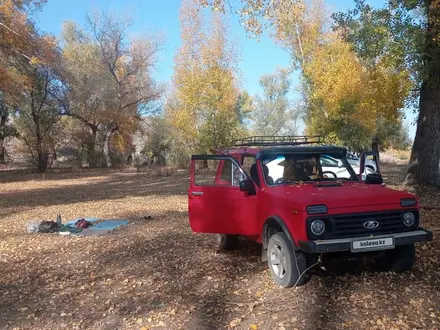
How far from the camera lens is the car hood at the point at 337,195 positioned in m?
4.93

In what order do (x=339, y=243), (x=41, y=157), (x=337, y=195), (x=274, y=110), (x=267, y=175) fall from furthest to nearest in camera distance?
(x=274, y=110) → (x=41, y=157) → (x=267, y=175) → (x=337, y=195) → (x=339, y=243)

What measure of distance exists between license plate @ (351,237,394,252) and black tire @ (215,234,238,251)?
8.38 feet

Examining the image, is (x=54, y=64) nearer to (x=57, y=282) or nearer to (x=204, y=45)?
(x=204, y=45)

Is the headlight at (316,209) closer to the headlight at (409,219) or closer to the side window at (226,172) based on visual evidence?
the headlight at (409,219)

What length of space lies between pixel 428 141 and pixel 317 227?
10304 millimetres

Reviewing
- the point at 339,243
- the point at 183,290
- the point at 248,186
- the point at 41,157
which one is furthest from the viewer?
the point at 41,157

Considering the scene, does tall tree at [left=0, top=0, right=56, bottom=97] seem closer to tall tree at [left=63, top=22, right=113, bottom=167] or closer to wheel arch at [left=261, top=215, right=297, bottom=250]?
tall tree at [left=63, top=22, right=113, bottom=167]

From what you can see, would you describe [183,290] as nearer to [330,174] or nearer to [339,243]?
[339,243]

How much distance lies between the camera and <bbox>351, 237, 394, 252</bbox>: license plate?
4.82m

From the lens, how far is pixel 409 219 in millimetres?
5164

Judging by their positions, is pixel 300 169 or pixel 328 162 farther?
pixel 328 162

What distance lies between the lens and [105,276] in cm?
645

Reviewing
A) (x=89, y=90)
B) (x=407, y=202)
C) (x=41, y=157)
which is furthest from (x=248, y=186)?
(x=89, y=90)

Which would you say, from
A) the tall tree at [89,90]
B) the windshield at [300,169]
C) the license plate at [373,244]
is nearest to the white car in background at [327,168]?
the windshield at [300,169]
